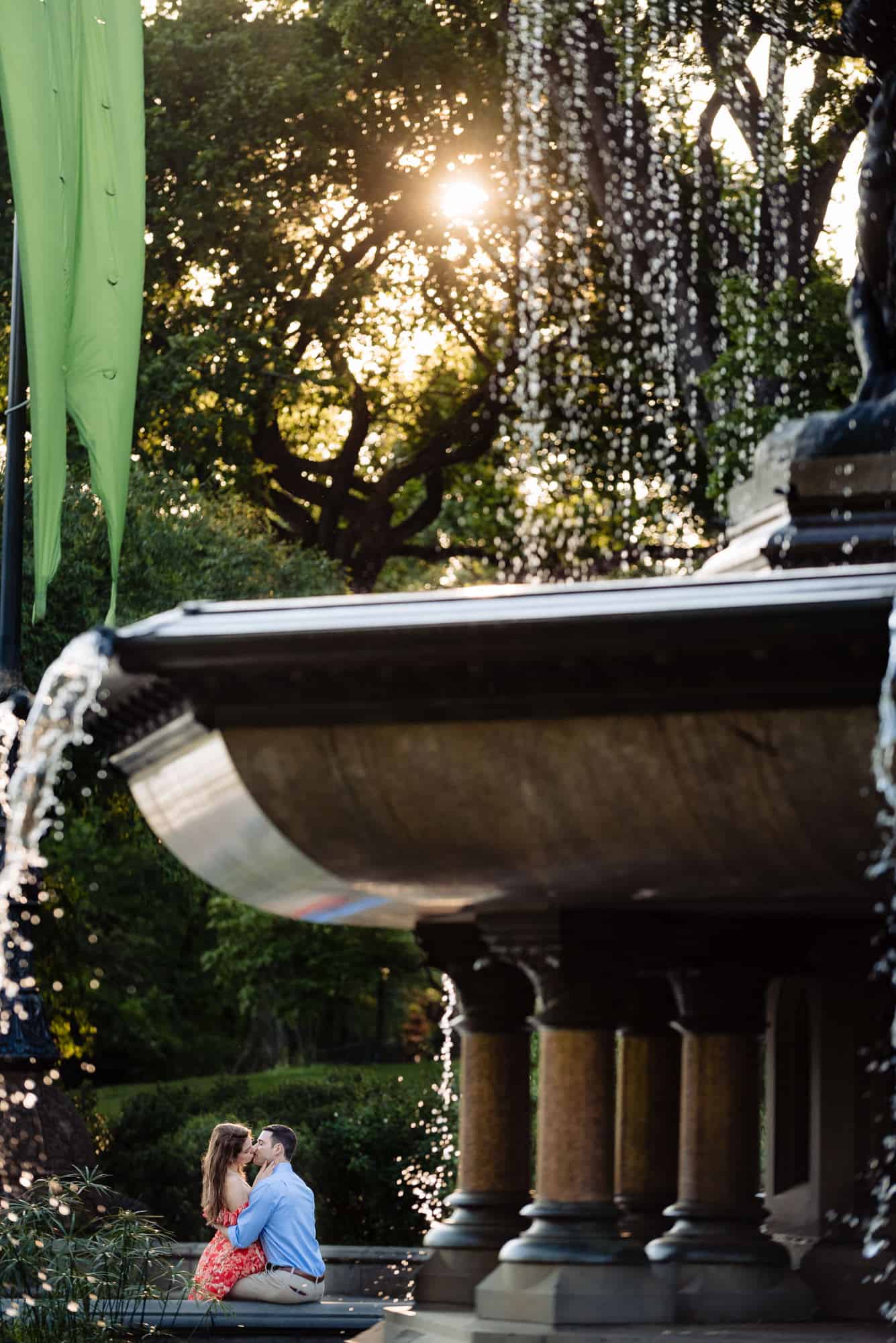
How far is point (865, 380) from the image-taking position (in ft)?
20.0

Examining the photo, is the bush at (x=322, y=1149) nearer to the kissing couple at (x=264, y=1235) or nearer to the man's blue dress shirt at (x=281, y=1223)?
the kissing couple at (x=264, y=1235)

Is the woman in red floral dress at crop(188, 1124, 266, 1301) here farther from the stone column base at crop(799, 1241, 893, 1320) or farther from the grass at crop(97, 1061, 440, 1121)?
the grass at crop(97, 1061, 440, 1121)

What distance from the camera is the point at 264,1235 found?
8484 mm

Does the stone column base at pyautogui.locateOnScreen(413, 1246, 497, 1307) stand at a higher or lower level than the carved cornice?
lower

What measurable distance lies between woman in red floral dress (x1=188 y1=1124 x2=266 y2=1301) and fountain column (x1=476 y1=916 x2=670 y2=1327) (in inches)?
130

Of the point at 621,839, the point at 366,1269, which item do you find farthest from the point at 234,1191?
the point at 621,839

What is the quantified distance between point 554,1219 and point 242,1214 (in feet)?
11.3

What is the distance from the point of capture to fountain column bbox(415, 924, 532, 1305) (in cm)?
584

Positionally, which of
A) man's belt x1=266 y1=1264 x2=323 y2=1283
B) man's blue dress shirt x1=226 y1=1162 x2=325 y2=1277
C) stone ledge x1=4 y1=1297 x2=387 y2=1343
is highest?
man's blue dress shirt x1=226 y1=1162 x2=325 y2=1277

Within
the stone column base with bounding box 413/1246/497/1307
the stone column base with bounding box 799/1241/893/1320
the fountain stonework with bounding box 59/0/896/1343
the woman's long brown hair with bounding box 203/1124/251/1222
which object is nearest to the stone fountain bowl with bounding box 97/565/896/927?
the fountain stonework with bounding box 59/0/896/1343

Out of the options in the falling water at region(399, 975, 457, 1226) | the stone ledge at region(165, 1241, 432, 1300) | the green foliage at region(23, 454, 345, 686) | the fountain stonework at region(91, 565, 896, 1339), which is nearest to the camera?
the fountain stonework at region(91, 565, 896, 1339)

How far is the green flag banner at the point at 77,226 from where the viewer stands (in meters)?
11.3

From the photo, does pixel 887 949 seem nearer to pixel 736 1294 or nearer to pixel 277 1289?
pixel 736 1294

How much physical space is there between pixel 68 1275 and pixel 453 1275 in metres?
1.94
